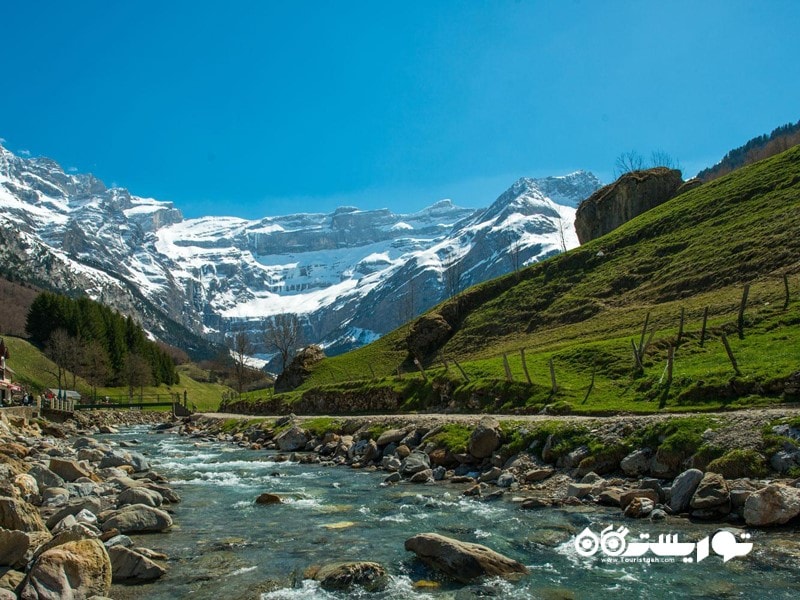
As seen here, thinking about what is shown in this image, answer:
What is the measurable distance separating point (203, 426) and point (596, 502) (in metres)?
67.5

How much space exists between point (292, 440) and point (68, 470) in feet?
69.6

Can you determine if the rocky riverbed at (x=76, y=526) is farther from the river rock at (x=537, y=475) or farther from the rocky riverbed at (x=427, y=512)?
the river rock at (x=537, y=475)

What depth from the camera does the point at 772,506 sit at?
1529 cm

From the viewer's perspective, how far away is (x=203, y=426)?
77688 millimetres

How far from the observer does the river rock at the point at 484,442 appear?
28469 mm

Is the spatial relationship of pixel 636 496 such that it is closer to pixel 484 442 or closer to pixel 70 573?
pixel 484 442

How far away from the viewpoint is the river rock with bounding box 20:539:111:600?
10.9 metres

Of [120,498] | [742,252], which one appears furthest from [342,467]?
[742,252]

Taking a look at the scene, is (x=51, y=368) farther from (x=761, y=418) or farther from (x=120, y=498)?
(x=761, y=418)

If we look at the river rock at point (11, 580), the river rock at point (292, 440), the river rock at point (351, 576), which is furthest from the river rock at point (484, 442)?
the river rock at point (11, 580)

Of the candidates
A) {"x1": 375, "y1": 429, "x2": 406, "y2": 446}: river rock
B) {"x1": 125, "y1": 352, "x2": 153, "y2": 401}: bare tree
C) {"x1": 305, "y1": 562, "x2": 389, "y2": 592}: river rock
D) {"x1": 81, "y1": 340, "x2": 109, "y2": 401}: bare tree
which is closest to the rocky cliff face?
{"x1": 375, "y1": 429, "x2": 406, "y2": 446}: river rock

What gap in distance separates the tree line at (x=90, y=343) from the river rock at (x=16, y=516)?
117m

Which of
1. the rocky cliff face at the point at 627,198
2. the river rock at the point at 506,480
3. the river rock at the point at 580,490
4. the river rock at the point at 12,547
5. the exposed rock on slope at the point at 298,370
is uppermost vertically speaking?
the rocky cliff face at the point at 627,198

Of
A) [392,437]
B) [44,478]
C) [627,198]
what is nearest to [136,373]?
[627,198]
